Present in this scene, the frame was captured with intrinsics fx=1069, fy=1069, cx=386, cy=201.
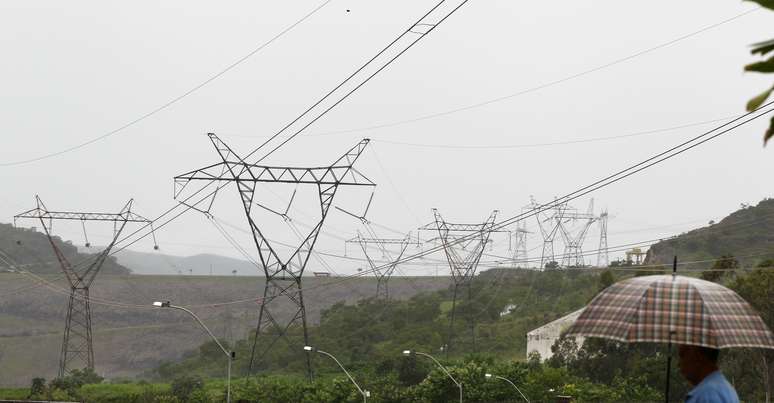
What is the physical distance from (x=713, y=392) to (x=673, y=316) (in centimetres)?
193

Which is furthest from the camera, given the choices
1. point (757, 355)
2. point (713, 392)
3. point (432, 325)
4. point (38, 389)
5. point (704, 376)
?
point (432, 325)

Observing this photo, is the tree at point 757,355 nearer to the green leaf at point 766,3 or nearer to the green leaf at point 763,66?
the green leaf at point 763,66

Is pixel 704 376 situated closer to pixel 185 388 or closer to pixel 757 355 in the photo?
pixel 757 355

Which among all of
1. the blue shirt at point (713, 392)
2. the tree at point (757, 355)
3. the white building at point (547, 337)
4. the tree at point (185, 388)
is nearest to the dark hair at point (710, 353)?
the blue shirt at point (713, 392)

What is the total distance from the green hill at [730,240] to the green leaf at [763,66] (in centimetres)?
11428

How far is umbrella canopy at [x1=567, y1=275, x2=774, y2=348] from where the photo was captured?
9242 mm

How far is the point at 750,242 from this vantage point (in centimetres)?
12775

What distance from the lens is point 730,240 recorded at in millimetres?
130250

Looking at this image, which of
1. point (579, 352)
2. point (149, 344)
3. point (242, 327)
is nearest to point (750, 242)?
point (579, 352)

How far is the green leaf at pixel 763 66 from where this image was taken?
423 cm

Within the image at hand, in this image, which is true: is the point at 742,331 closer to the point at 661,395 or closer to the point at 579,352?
the point at 661,395

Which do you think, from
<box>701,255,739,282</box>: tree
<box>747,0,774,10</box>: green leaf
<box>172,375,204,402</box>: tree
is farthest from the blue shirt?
<box>172,375,204,402</box>: tree

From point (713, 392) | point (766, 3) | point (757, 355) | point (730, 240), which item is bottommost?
point (757, 355)

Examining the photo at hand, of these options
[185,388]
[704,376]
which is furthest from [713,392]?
[185,388]
